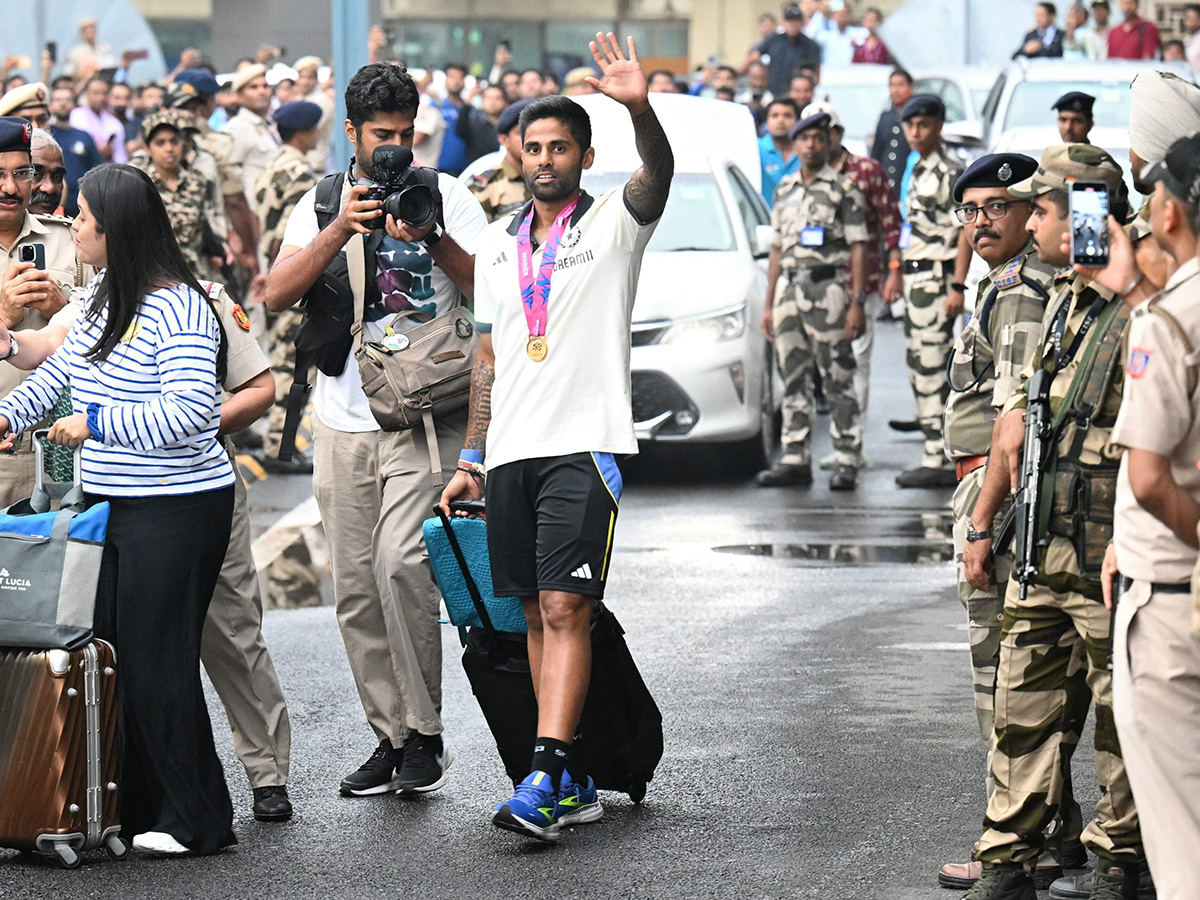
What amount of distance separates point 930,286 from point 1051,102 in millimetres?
6296

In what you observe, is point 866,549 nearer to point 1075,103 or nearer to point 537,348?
point 1075,103

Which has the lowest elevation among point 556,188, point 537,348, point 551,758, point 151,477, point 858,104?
point 551,758

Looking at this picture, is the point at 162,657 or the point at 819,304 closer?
the point at 162,657

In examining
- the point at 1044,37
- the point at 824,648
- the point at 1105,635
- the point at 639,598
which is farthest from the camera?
the point at 1044,37

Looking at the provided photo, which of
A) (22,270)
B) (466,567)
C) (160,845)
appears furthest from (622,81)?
(160,845)

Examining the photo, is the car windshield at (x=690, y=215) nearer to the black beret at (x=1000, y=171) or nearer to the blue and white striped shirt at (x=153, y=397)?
the black beret at (x=1000, y=171)

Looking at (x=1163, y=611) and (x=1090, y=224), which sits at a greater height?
(x=1090, y=224)

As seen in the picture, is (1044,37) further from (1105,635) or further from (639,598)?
(1105,635)

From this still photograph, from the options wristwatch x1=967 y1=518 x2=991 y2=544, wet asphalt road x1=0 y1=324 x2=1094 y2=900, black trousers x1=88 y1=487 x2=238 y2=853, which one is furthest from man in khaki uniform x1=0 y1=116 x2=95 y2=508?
wristwatch x1=967 y1=518 x2=991 y2=544

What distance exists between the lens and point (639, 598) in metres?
9.60

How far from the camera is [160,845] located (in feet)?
18.9

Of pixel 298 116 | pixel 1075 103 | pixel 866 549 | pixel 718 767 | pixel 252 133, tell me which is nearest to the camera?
pixel 718 767

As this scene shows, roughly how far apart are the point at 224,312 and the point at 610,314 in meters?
1.18

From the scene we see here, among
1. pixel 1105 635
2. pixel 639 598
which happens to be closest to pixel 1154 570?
pixel 1105 635
